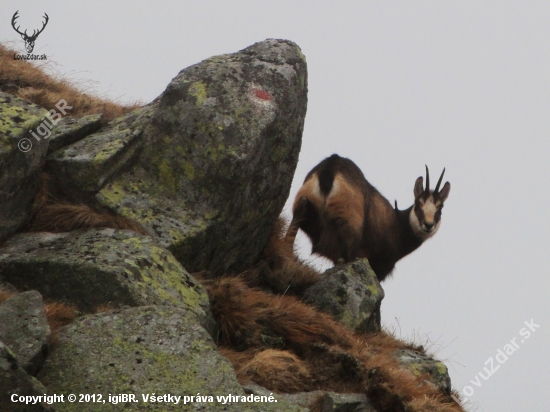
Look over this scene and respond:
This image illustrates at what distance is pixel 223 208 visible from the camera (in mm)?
9266

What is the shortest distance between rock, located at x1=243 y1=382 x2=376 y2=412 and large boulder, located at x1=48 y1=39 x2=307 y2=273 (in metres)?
2.38

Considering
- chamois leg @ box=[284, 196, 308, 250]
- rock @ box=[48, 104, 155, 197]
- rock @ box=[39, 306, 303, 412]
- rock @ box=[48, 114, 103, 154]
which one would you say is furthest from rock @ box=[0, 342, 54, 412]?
chamois leg @ box=[284, 196, 308, 250]

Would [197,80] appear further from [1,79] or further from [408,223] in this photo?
[408,223]

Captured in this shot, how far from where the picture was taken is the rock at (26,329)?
5.80 m

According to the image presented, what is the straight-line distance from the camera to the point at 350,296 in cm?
1016

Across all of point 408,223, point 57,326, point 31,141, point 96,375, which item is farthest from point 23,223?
point 408,223

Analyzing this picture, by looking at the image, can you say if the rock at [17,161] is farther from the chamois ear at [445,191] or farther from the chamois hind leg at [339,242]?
the chamois ear at [445,191]

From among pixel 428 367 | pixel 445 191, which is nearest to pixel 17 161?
pixel 428 367

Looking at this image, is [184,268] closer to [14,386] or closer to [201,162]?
[201,162]

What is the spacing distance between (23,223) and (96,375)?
3125 mm

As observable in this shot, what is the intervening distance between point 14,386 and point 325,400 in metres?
3.10

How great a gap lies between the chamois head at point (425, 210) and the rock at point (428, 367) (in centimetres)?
284

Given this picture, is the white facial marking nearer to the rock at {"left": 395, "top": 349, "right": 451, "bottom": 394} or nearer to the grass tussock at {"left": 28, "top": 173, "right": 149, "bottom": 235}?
the rock at {"left": 395, "top": 349, "right": 451, "bottom": 394}

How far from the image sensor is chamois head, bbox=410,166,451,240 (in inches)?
480
